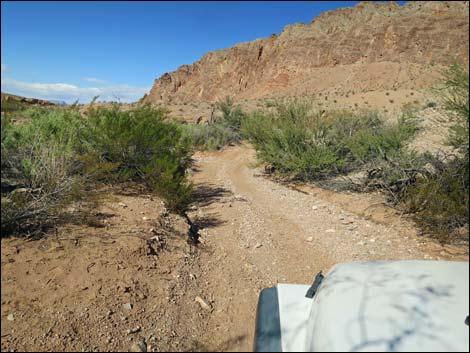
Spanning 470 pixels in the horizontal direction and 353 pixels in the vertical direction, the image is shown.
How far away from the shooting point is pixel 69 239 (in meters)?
3.47

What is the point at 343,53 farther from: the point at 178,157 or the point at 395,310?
the point at 395,310

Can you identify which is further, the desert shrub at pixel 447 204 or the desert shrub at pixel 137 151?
the desert shrub at pixel 137 151

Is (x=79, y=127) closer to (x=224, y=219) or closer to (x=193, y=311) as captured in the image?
(x=224, y=219)

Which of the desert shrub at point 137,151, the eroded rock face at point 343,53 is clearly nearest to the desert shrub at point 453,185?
the desert shrub at point 137,151

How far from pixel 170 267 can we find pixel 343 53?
181 ft

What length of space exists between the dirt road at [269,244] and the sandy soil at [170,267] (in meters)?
0.02

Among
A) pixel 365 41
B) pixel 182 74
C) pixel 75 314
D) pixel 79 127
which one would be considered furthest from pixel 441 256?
pixel 182 74

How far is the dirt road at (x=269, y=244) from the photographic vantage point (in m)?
2.92

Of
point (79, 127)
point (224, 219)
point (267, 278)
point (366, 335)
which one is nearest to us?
point (366, 335)

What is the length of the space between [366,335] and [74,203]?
407 centimetres

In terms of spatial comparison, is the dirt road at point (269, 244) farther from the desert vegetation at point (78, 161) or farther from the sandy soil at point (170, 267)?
the desert vegetation at point (78, 161)

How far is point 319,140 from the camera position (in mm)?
10023

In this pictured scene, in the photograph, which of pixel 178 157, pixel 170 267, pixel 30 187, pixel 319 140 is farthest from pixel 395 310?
pixel 319 140

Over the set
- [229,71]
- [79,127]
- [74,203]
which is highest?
[229,71]
